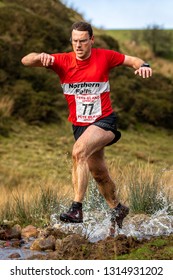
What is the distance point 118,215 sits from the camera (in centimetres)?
886

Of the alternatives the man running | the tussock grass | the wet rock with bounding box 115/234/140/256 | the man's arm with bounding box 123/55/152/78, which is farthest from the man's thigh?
the tussock grass

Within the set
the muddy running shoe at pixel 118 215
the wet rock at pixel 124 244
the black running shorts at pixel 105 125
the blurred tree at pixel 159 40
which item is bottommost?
the wet rock at pixel 124 244

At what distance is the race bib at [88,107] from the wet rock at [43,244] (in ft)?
4.95

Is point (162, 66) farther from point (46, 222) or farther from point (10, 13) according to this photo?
point (46, 222)

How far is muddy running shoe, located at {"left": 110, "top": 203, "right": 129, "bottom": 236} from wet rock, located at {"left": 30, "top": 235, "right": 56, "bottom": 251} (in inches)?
31.8

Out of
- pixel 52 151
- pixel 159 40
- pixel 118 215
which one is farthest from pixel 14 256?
pixel 159 40

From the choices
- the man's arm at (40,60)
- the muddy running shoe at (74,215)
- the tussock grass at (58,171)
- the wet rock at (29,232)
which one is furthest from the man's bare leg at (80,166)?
the tussock grass at (58,171)

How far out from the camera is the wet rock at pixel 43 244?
837cm

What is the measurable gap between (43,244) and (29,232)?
1.05m

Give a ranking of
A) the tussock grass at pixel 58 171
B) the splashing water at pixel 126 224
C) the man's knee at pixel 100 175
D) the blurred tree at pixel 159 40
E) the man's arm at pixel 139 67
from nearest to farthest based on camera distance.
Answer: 1. the man's arm at pixel 139 67
2. the man's knee at pixel 100 175
3. the splashing water at pixel 126 224
4. the tussock grass at pixel 58 171
5. the blurred tree at pixel 159 40

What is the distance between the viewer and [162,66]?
3697 cm

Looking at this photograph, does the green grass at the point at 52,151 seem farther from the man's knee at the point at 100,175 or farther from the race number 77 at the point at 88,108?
the race number 77 at the point at 88,108

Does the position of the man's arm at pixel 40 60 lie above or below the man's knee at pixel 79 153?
above

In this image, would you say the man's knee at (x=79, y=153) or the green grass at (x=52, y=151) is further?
the green grass at (x=52, y=151)
